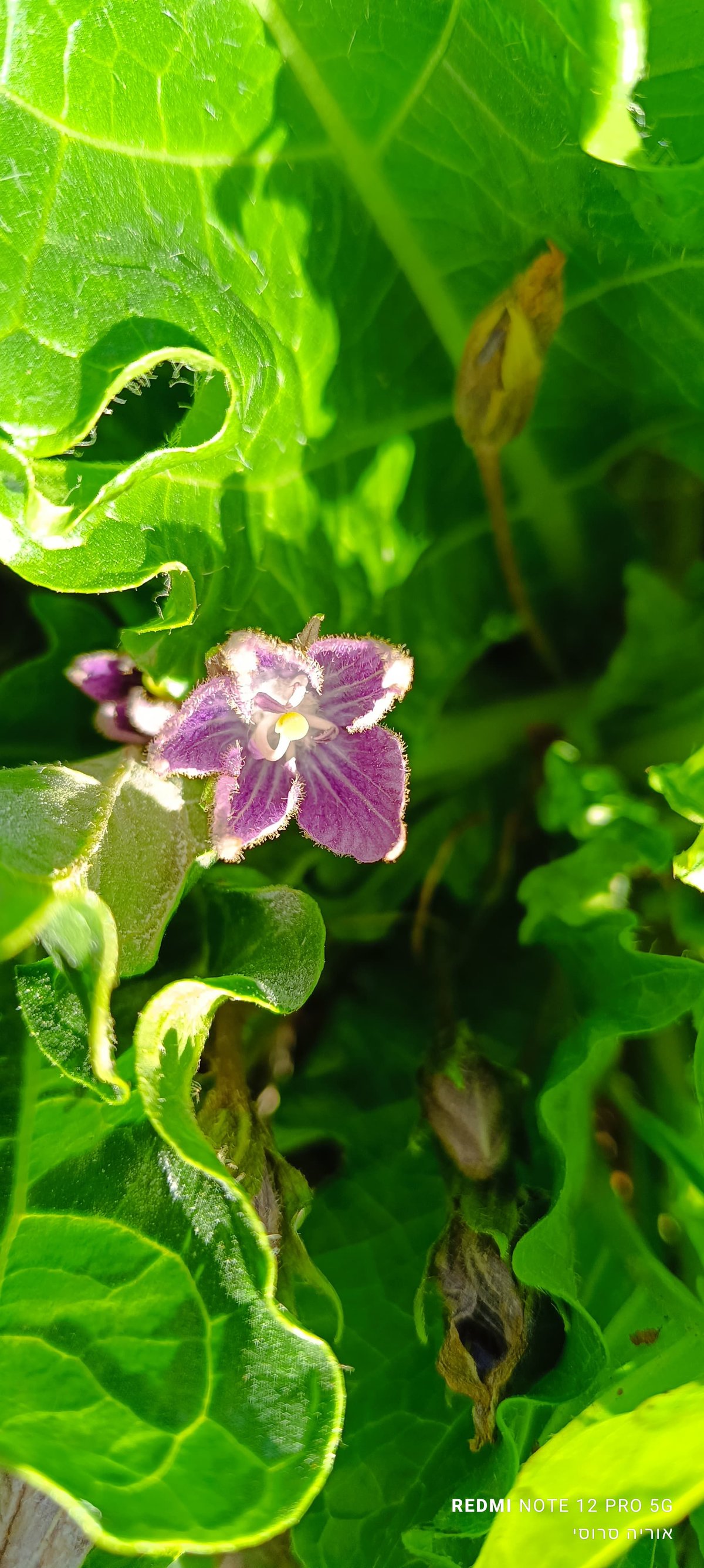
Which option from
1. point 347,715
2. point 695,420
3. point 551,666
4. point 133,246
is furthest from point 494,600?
point 133,246

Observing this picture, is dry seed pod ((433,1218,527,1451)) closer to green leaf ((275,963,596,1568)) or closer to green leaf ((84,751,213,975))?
green leaf ((275,963,596,1568))

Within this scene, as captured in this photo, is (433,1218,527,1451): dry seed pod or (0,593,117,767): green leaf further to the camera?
(0,593,117,767): green leaf

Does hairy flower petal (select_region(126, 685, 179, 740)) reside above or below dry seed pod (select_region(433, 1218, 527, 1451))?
above

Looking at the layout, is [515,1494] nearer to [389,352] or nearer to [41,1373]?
[41,1373]

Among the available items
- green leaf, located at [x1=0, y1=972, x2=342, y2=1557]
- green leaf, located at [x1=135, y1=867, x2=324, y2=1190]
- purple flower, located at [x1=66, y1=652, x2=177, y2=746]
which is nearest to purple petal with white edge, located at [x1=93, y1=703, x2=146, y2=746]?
purple flower, located at [x1=66, y1=652, x2=177, y2=746]

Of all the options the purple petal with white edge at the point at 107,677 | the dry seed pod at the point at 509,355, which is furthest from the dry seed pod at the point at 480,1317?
the dry seed pod at the point at 509,355

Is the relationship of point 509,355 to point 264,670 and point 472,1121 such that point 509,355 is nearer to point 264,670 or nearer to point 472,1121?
point 264,670

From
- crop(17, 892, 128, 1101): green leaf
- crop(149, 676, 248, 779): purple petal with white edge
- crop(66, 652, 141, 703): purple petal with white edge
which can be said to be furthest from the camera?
crop(66, 652, 141, 703): purple petal with white edge
